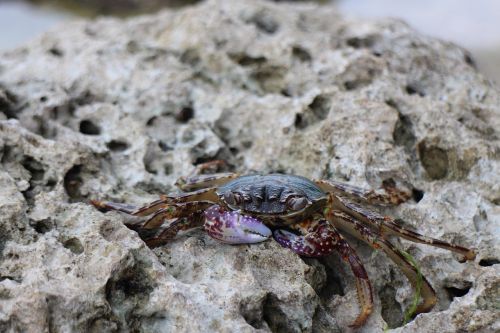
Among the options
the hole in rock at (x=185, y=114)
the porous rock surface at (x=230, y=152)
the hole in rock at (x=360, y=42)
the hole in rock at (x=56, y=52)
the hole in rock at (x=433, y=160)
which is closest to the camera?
the porous rock surface at (x=230, y=152)

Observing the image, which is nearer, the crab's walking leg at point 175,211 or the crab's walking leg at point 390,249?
the crab's walking leg at point 390,249

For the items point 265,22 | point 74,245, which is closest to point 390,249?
point 74,245

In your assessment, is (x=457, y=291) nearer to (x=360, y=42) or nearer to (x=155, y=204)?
(x=155, y=204)

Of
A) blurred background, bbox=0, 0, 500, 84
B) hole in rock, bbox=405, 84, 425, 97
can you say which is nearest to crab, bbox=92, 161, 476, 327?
hole in rock, bbox=405, 84, 425, 97

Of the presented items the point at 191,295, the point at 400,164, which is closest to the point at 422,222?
the point at 400,164

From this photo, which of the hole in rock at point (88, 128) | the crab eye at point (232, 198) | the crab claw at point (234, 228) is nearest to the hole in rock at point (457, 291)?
the crab claw at point (234, 228)

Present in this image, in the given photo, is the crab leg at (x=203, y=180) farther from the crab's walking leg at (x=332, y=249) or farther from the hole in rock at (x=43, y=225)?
the hole in rock at (x=43, y=225)
